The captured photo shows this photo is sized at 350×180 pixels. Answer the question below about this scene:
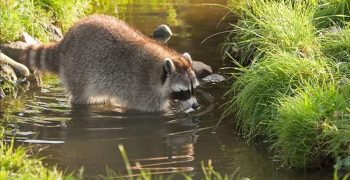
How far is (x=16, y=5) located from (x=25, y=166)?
15.7 feet

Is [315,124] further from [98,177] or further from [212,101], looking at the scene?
[212,101]

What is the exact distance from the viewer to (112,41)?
7.84 metres

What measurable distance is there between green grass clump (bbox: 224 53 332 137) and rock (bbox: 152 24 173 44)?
3.61m

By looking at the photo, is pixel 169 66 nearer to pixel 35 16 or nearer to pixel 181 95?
pixel 181 95

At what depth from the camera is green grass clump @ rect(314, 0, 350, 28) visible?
8.04 m

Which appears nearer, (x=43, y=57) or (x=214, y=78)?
(x=43, y=57)

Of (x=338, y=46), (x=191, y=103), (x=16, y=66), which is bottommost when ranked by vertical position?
(x=191, y=103)

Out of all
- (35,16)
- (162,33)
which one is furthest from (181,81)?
(162,33)

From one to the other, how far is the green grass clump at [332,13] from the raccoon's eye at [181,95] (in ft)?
5.57

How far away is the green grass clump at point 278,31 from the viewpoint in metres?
7.21

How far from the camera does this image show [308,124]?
18.9ft

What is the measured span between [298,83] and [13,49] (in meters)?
3.80

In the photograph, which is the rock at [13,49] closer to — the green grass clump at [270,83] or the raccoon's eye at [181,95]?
the raccoon's eye at [181,95]

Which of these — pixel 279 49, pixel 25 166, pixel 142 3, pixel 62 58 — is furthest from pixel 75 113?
pixel 142 3
